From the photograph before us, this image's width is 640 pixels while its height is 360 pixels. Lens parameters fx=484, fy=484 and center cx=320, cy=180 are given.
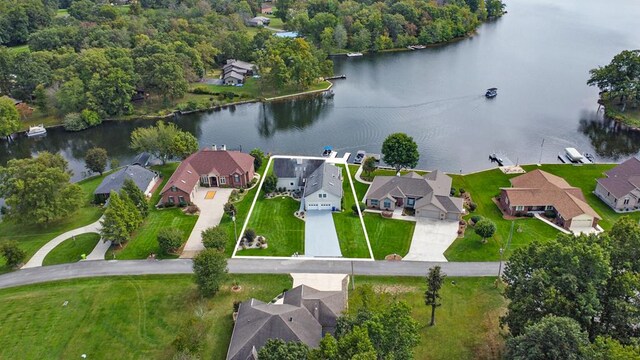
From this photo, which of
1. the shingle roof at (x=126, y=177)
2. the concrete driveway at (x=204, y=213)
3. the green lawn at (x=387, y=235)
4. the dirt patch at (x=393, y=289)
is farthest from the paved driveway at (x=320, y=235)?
the shingle roof at (x=126, y=177)

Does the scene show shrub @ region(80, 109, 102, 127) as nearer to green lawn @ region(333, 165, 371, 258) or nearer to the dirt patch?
green lawn @ region(333, 165, 371, 258)

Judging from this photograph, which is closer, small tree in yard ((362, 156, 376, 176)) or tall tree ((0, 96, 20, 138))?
small tree in yard ((362, 156, 376, 176))

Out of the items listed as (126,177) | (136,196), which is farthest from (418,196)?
(126,177)

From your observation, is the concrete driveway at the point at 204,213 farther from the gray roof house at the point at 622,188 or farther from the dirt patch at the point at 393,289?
the gray roof house at the point at 622,188

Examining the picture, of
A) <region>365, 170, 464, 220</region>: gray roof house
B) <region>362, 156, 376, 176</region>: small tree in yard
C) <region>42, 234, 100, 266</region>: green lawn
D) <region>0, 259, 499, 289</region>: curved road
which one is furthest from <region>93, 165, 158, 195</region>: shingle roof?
<region>365, 170, 464, 220</region>: gray roof house

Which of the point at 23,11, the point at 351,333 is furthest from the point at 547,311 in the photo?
the point at 23,11

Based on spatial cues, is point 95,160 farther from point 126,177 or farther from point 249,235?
point 249,235
